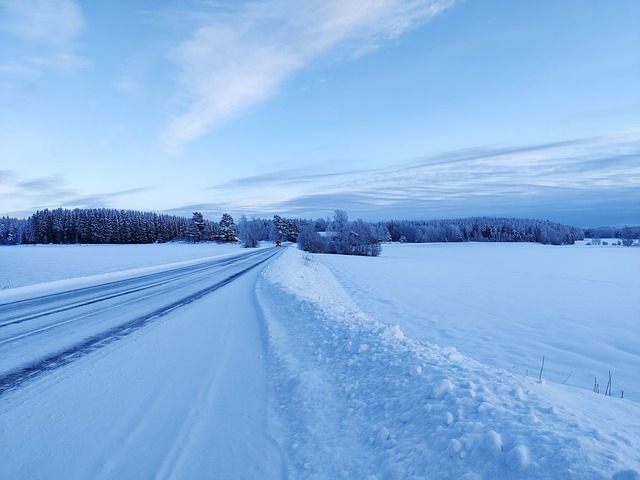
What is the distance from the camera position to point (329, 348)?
A: 6.78m

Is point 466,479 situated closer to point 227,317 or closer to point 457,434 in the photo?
point 457,434

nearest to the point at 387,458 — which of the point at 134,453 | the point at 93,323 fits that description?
the point at 134,453

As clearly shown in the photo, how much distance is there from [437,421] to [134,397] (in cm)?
410

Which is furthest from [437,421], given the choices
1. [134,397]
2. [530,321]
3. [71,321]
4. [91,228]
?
[91,228]

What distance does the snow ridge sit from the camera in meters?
2.92

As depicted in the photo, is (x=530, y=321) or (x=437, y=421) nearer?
(x=437, y=421)

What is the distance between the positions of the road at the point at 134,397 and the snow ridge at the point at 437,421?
54cm

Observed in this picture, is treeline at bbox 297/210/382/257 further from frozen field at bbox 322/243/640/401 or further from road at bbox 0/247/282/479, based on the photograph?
road at bbox 0/247/282/479

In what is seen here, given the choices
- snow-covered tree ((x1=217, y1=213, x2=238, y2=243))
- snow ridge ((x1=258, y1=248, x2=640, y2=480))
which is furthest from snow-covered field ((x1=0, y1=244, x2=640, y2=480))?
snow-covered tree ((x1=217, y1=213, x2=238, y2=243))

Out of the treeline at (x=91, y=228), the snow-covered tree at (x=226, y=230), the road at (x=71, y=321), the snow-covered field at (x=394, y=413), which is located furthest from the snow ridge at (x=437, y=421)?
the treeline at (x=91, y=228)

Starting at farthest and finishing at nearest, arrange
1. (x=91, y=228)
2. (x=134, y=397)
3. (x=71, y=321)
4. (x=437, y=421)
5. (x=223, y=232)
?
1. (x=223, y=232)
2. (x=91, y=228)
3. (x=71, y=321)
4. (x=134, y=397)
5. (x=437, y=421)

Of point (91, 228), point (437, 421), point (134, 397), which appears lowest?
point (134, 397)

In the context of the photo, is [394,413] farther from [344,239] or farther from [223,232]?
[223,232]

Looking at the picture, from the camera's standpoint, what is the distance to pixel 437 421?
3.69 m
